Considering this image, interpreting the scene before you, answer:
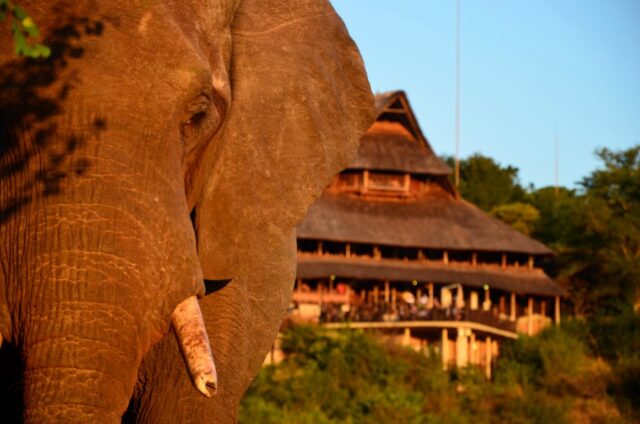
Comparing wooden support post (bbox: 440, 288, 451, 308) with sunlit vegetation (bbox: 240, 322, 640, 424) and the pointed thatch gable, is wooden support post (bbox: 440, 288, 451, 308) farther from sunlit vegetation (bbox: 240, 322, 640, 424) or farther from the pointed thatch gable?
sunlit vegetation (bbox: 240, 322, 640, 424)

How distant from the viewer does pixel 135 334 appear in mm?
5434

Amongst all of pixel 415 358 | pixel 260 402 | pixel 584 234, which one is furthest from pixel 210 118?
pixel 584 234

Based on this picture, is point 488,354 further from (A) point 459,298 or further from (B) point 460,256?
(B) point 460,256

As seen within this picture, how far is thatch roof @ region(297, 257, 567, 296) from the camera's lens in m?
45.9

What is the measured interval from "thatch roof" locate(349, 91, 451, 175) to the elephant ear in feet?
135

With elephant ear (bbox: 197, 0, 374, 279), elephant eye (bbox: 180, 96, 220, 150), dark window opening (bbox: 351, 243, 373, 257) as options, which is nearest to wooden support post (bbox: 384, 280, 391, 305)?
dark window opening (bbox: 351, 243, 373, 257)

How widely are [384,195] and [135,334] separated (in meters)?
44.2

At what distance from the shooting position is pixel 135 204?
5.53 metres

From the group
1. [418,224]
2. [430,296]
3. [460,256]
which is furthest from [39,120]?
[460,256]

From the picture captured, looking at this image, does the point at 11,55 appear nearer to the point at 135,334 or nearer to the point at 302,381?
the point at 135,334

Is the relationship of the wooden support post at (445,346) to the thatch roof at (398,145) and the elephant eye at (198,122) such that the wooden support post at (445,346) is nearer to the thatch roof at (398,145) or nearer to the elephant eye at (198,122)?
the thatch roof at (398,145)

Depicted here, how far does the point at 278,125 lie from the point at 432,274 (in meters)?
41.0

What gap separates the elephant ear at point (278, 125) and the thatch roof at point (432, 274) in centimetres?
3733

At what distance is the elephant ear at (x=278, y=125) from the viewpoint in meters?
6.77
